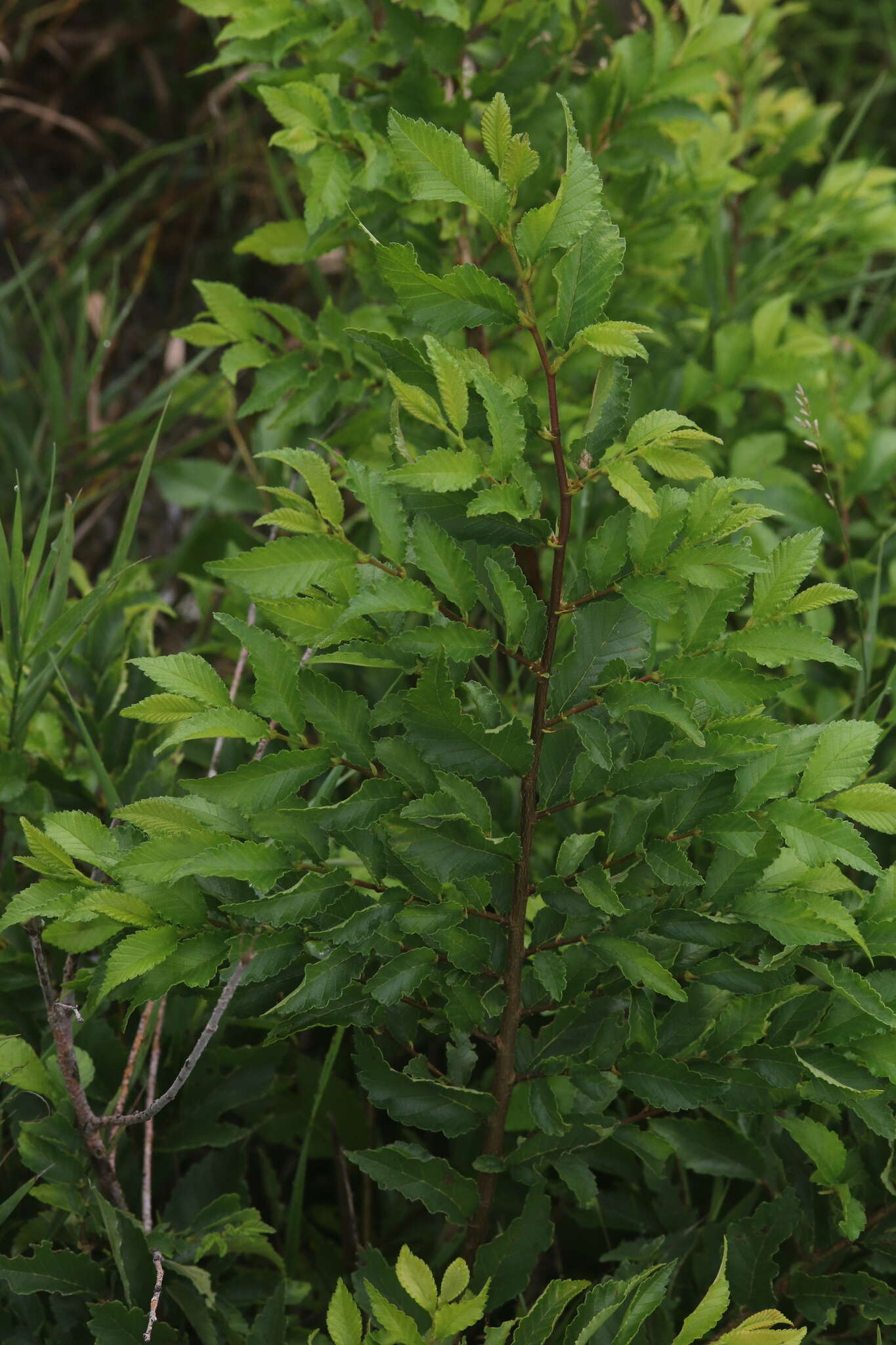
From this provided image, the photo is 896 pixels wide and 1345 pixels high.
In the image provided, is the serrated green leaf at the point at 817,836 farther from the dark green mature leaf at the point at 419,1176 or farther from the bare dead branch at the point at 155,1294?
the bare dead branch at the point at 155,1294

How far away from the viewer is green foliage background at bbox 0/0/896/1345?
74 cm

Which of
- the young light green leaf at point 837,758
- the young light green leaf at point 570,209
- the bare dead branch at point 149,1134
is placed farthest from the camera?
the bare dead branch at point 149,1134

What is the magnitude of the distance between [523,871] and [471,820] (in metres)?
0.08

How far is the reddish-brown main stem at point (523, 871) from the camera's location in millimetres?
721

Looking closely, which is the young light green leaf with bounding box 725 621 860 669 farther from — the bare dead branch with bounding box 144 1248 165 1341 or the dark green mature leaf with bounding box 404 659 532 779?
the bare dead branch with bounding box 144 1248 165 1341

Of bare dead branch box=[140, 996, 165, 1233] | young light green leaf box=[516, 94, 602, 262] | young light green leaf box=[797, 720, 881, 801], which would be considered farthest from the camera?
bare dead branch box=[140, 996, 165, 1233]

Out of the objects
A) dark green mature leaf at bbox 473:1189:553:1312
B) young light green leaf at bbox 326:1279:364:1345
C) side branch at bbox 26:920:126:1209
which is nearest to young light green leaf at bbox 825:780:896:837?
dark green mature leaf at bbox 473:1189:553:1312

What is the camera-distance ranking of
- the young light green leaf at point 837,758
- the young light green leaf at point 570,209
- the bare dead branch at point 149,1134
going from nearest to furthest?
1. the young light green leaf at point 570,209
2. the young light green leaf at point 837,758
3. the bare dead branch at point 149,1134

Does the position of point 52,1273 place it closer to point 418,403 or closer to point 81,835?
point 81,835

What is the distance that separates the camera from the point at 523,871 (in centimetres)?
81

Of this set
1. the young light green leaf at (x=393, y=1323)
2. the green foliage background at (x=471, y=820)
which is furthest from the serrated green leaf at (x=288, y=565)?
the young light green leaf at (x=393, y=1323)

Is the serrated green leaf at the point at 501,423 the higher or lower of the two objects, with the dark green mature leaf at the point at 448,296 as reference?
lower

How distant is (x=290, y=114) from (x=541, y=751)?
0.66 m

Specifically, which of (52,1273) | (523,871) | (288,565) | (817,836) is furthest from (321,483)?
(52,1273)
